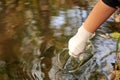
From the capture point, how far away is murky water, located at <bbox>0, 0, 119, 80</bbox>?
3133 millimetres

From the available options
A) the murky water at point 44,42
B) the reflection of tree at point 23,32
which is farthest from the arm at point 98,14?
the reflection of tree at point 23,32

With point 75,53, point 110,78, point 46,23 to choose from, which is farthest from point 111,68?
point 46,23

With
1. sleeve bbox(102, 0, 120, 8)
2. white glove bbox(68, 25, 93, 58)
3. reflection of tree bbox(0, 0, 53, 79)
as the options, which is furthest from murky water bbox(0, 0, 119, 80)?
sleeve bbox(102, 0, 120, 8)

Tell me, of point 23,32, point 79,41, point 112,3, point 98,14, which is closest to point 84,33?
point 79,41

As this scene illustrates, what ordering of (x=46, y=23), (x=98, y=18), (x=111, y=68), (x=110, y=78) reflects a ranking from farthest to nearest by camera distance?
(x=46, y=23), (x=111, y=68), (x=110, y=78), (x=98, y=18)

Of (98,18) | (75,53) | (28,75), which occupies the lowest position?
(28,75)

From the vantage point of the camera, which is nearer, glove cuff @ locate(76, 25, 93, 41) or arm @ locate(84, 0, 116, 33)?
arm @ locate(84, 0, 116, 33)

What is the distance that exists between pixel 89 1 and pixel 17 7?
3.44 ft

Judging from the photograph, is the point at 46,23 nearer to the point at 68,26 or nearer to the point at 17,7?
the point at 68,26

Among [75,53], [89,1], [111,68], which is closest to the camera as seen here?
[75,53]

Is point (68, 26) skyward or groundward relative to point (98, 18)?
groundward

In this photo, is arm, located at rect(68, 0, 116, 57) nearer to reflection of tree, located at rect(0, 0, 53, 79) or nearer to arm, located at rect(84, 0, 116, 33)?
arm, located at rect(84, 0, 116, 33)

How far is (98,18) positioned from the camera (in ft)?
6.88

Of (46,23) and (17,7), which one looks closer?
(46,23)
